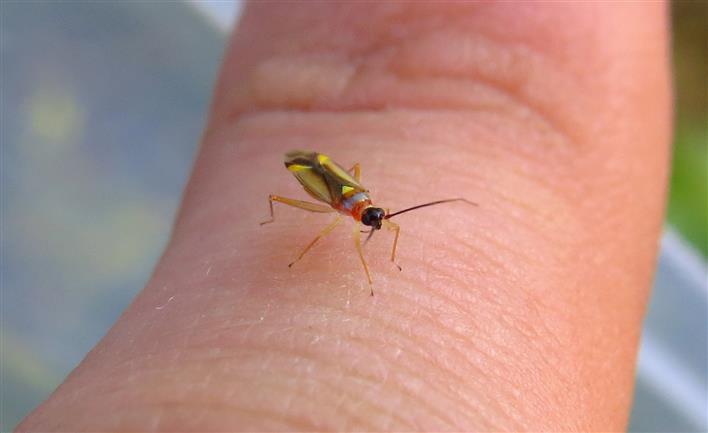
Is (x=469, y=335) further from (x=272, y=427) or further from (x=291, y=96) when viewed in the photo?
(x=291, y=96)

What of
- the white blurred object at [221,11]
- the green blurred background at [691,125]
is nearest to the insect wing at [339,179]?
the white blurred object at [221,11]

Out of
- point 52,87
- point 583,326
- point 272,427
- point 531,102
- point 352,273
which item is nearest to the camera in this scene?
point 272,427

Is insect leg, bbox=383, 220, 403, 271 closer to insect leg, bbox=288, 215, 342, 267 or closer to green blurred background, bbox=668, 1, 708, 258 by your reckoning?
insect leg, bbox=288, 215, 342, 267

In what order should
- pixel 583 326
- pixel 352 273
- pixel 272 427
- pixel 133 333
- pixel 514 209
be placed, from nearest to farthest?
pixel 272 427
pixel 133 333
pixel 352 273
pixel 583 326
pixel 514 209

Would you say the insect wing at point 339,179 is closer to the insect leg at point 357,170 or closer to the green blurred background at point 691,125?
the insect leg at point 357,170

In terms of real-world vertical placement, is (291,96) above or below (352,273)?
above

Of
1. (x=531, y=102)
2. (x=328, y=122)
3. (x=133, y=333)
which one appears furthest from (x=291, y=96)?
(x=133, y=333)
